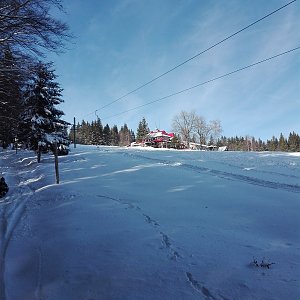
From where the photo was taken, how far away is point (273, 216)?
8.62 metres

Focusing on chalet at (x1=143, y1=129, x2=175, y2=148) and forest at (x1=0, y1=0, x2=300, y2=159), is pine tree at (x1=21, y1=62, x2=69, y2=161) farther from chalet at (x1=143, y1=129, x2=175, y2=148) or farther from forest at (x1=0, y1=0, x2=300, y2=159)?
chalet at (x1=143, y1=129, x2=175, y2=148)

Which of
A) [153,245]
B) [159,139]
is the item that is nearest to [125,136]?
[159,139]

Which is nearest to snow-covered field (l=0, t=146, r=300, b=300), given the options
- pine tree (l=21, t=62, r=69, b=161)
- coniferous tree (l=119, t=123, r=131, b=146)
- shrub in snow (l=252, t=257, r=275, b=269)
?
shrub in snow (l=252, t=257, r=275, b=269)

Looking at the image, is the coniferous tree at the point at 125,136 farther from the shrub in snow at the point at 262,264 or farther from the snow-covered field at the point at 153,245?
the shrub in snow at the point at 262,264

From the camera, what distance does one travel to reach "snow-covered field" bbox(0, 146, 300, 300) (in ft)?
15.9

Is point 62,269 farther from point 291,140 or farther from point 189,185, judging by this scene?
point 291,140

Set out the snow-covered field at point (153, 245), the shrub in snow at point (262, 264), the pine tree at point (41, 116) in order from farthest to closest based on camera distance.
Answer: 1. the pine tree at point (41, 116)
2. the shrub in snow at point (262, 264)
3. the snow-covered field at point (153, 245)

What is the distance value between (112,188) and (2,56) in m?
6.84

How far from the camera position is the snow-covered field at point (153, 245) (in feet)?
15.9

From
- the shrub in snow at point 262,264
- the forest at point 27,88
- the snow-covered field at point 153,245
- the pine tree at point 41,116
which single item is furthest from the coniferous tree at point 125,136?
the shrub in snow at point 262,264

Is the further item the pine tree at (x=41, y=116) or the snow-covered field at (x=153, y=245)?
the pine tree at (x=41, y=116)

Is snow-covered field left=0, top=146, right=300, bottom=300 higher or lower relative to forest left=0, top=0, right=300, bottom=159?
lower

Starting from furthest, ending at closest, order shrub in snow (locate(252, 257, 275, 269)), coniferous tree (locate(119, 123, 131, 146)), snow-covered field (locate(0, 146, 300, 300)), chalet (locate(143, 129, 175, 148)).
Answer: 1. coniferous tree (locate(119, 123, 131, 146))
2. chalet (locate(143, 129, 175, 148))
3. shrub in snow (locate(252, 257, 275, 269))
4. snow-covered field (locate(0, 146, 300, 300))

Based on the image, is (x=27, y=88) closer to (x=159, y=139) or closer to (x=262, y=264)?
(x=262, y=264)
